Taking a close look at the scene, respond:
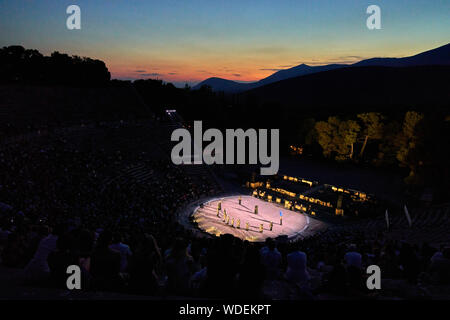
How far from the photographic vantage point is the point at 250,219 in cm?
2300

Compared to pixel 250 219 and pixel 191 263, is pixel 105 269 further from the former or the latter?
pixel 250 219

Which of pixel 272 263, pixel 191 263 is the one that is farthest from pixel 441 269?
pixel 191 263

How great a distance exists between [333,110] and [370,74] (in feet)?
242

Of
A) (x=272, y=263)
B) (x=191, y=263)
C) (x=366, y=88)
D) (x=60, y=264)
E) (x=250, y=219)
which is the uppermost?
(x=366, y=88)

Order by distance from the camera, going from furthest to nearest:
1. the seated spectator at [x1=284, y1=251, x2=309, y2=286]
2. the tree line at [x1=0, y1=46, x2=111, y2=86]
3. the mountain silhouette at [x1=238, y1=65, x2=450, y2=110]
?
the mountain silhouette at [x1=238, y1=65, x2=450, y2=110]
the tree line at [x1=0, y1=46, x2=111, y2=86]
the seated spectator at [x1=284, y1=251, x2=309, y2=286]

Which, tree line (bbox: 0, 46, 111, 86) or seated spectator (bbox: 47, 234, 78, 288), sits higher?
tree line (bbox: 0, 46, 111, 86)

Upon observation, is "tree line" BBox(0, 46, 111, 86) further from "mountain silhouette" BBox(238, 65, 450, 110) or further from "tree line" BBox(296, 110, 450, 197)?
"tree line" BBox(296, 110, 450, 197)

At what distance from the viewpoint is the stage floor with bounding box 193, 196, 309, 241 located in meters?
20.5

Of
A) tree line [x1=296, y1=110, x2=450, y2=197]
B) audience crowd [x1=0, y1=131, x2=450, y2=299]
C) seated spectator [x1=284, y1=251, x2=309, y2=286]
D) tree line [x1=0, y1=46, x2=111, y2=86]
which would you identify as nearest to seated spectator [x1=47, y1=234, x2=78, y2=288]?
audience crowd [x1=0, y1=131, x2=450, y2=299]

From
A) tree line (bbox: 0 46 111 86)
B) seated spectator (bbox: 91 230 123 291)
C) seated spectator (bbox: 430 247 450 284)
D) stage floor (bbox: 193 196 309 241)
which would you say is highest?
tree line (bbox: 0 46 111 86)

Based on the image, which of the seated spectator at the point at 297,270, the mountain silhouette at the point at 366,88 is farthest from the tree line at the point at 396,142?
the mountain silhouette at the point at 366,88

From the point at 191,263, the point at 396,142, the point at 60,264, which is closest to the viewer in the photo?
the point at 60,264
